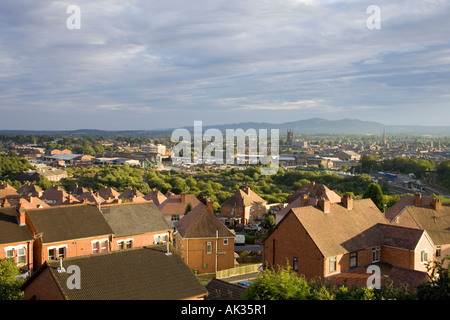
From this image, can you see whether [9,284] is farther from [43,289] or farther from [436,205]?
[436,205]

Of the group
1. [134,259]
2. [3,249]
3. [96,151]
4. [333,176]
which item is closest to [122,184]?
[333,176]

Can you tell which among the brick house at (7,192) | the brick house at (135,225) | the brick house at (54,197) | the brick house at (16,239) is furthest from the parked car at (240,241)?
the brick house at (7,192)

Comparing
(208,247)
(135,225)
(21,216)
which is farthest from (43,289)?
(208,247)

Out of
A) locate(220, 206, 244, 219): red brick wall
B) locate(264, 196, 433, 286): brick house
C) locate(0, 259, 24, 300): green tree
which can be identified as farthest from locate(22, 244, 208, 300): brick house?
locate(220, 206, 244, 219): red brick wall

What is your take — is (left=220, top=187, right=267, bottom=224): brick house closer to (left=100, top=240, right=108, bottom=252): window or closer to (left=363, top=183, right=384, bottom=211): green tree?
(left=363, top=183, right=384, bottom=211): green tree

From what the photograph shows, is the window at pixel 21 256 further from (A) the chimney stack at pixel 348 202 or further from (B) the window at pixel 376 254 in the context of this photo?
(B) the window at pixel 376 254
